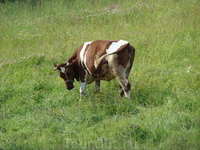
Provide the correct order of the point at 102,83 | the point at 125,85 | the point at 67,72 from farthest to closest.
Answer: the point at 102,83, the point at 67,72, the point at 125,85

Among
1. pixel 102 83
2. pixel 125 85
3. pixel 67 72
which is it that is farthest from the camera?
pixel 102 83

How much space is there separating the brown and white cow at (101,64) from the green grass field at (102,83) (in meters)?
0.42

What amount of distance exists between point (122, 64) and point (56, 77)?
2.92 m

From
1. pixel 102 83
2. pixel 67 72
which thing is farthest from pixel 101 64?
pixel 102 83

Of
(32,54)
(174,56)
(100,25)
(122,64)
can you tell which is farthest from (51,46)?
(122,64)

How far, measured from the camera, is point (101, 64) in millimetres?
7438

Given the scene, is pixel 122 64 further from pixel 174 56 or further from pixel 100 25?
pixel 100 25

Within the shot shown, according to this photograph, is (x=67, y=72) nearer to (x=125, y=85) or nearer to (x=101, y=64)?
(x=101, y=64)

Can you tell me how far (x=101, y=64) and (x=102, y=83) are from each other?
1.43 meters

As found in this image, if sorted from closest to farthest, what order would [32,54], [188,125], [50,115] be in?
[188,125] → [50,115] → [32,54]

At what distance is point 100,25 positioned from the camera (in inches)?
520

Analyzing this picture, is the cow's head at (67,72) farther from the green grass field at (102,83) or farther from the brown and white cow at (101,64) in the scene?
the green grass field at (102,83)

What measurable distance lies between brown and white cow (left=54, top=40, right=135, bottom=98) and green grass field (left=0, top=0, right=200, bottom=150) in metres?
0.42

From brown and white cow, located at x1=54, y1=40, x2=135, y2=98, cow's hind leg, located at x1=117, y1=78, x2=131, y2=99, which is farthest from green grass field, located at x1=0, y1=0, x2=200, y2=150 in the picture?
brown and white cow, located at x1=54, y1=40, x2=135, y2=98
